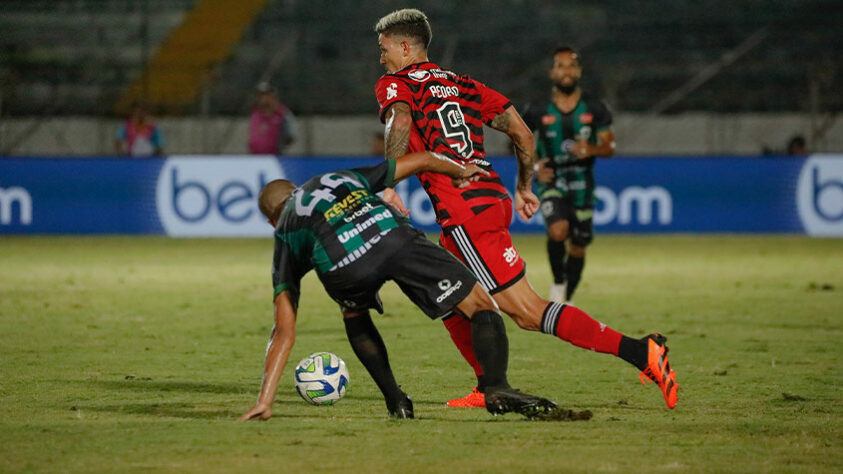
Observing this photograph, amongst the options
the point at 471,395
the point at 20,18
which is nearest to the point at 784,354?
the point at 471,395

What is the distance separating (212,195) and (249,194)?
57cm

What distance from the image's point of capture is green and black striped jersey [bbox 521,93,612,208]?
12.1m

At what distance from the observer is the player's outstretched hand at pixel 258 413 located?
6160mm

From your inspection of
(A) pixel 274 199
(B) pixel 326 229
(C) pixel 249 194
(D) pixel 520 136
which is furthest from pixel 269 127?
(B) pixel 326 229

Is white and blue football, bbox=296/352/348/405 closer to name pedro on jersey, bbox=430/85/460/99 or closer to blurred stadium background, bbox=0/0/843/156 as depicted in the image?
name pedro on jersey, bbox=430/85/460/99

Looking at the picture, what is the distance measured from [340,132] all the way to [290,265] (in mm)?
16996

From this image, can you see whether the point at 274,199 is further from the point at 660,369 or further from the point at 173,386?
the point at 660,369

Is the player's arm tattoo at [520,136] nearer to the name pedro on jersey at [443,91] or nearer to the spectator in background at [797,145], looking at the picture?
the name pedro on jersey at [443,91]

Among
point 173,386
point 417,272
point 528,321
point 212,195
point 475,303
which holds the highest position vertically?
point 417,272

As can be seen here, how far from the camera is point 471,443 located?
5.74 m

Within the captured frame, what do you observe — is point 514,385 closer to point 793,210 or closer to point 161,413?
point 161,413

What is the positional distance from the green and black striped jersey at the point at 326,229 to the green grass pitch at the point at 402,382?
757mm

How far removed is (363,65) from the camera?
26.3 m

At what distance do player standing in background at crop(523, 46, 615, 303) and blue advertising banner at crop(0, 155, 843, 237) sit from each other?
774cm
